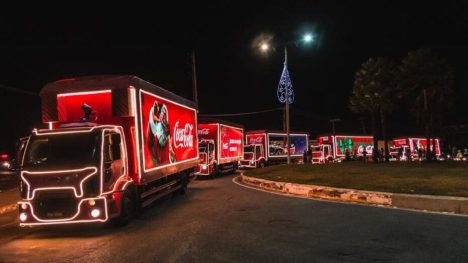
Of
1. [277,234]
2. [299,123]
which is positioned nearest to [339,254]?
[277,234]

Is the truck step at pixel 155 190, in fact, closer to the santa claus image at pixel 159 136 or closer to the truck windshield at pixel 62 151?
the santa claus image at pixel 159 136

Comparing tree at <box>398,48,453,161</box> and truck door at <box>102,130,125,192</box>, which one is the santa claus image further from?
tree at <box>398,48,453,161</box>

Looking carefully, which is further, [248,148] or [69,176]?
[248,148]

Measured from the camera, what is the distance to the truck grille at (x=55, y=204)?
9.66 meters

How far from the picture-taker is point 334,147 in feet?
167

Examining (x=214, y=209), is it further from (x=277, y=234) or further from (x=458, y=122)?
(x=458, y=122)

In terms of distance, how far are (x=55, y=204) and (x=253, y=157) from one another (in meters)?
29.5

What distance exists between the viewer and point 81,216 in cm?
967

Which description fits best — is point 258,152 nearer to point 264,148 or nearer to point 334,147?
point 264,148

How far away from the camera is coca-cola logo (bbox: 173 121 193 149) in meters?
16.2

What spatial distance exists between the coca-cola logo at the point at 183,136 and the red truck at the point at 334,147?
30.6 m

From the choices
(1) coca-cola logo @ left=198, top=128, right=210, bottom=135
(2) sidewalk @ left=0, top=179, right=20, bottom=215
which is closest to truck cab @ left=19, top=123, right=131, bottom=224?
(2) sidewalk @ left=0, top=179, right=20, bottom=215

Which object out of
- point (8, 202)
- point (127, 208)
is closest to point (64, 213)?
point (127, 208)

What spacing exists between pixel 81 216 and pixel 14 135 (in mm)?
48800
